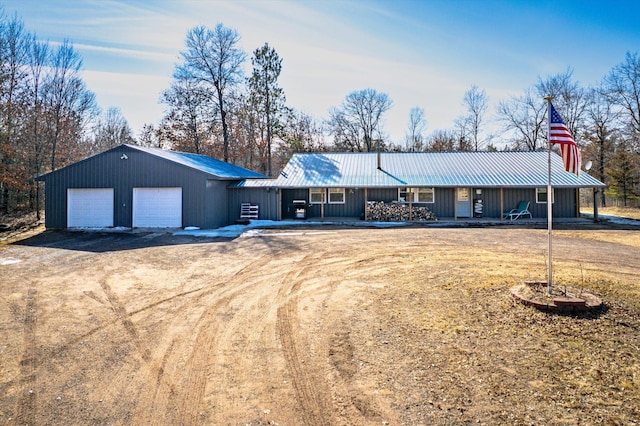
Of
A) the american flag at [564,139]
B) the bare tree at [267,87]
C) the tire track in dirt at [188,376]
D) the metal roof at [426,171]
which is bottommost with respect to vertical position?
A: the tire track in dirt at [188,376]

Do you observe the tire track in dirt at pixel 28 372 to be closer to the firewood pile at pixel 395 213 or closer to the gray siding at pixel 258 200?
the gray siding at pixel 258 200

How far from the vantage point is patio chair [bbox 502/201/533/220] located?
1932 centimetres

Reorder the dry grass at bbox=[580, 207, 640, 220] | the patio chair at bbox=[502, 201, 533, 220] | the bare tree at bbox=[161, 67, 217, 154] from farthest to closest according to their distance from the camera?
the bare tree at bbox=[161, 67, 217, 154]
the dry grass at bbox=[580, 207, 640, 220]
the patio chair at bbox=[502, 201, 533, 220]

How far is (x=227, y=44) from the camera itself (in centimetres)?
2914

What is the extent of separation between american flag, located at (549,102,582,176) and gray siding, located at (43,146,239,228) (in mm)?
13662

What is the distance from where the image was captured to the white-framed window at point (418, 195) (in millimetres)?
A: 20328

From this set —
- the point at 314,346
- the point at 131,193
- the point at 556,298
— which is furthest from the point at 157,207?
the point at 556,298

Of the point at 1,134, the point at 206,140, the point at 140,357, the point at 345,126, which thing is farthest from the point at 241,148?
the point at 140,357

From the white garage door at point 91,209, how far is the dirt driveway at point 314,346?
8812mm

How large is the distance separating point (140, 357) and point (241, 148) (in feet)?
93.9

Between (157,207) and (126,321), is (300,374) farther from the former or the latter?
(157,207)

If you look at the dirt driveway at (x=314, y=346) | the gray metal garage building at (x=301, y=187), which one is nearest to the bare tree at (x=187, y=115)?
the gray metal garage building at (x=301, y=187)

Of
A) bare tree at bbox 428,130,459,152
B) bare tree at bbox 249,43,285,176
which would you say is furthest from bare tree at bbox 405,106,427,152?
bare tree at bbox 249,43,285,176

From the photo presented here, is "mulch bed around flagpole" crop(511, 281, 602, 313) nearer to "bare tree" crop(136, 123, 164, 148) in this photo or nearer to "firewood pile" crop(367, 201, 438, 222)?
"firewood pile" crop(367, 201, 438, 222)
